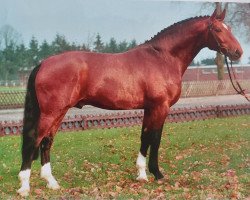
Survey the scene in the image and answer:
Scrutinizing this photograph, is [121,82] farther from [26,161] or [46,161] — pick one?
[26,161]

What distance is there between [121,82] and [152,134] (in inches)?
30.6

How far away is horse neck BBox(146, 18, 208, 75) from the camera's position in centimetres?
563

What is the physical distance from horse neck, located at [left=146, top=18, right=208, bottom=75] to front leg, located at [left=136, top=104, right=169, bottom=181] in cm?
66

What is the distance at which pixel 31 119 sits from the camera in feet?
16.8

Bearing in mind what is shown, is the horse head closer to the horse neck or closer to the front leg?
the horse neck

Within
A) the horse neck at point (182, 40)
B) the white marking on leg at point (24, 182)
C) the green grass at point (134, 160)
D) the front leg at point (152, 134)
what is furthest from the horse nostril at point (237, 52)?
the white marking on leg at point (24, 182)

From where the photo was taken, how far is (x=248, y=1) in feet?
20.4

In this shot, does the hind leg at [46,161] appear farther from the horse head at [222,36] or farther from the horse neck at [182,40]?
the horse head at [222,36]

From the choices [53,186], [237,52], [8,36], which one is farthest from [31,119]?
[237,52]

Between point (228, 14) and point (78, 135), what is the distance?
135 inches

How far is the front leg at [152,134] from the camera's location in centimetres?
548

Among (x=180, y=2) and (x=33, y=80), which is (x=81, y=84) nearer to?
(x=33, y=80)

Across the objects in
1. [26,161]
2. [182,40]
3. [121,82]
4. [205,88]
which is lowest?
[26,161]

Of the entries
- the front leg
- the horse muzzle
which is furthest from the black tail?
the horse muzzle
